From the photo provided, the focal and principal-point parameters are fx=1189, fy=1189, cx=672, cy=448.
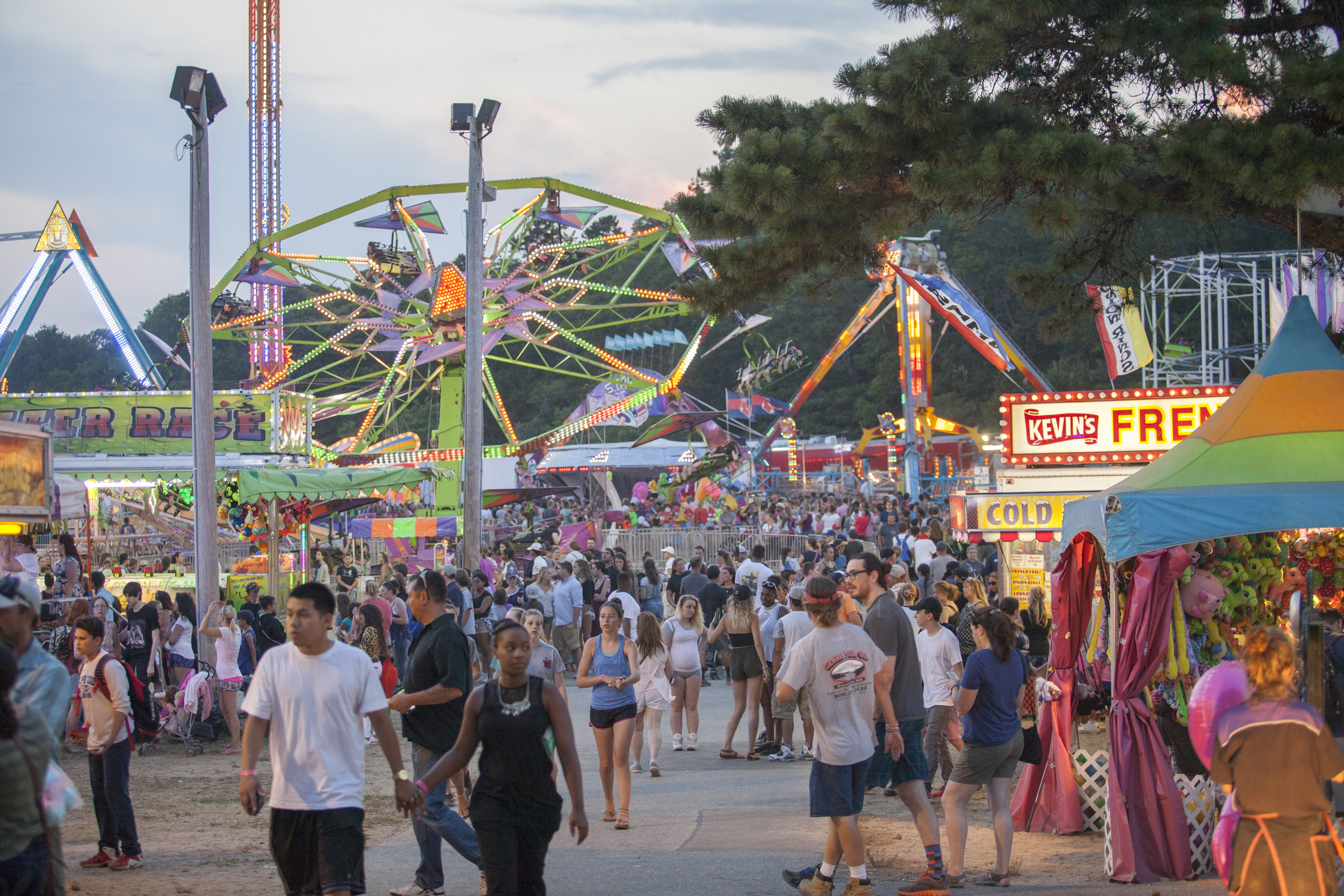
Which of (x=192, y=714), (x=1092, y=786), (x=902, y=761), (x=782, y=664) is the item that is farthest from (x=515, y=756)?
(x=192, y=714)

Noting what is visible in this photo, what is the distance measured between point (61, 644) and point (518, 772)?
7.89m

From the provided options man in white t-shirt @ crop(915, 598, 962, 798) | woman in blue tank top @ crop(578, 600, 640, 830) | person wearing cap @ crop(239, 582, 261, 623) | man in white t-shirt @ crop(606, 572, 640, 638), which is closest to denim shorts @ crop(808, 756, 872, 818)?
man in white t-shirt @ crop(915, 598, 962, 798)

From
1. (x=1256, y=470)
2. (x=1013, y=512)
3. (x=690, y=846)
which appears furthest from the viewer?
(x=1013, y=512)

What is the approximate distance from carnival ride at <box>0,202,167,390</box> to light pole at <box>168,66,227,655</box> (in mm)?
24223

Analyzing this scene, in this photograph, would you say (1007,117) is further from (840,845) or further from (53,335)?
(53,335)

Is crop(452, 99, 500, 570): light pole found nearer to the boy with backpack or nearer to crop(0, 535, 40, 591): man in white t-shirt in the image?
crop(0, 535, 40, 591): man in white t-shirt

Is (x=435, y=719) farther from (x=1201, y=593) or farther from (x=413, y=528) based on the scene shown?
(x=413, y=528)

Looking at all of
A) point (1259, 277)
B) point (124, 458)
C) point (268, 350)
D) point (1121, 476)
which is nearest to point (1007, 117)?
point (1121, 476)

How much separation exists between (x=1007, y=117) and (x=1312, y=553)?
397 cm

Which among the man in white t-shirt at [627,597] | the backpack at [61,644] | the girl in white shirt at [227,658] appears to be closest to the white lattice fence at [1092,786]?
the man in white t-shirt at [627,597]

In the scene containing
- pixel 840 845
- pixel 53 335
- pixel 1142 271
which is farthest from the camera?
pixel 53 335

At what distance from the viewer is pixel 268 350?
45.5 meters

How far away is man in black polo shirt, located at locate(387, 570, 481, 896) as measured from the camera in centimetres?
598

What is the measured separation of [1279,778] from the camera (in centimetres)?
421
